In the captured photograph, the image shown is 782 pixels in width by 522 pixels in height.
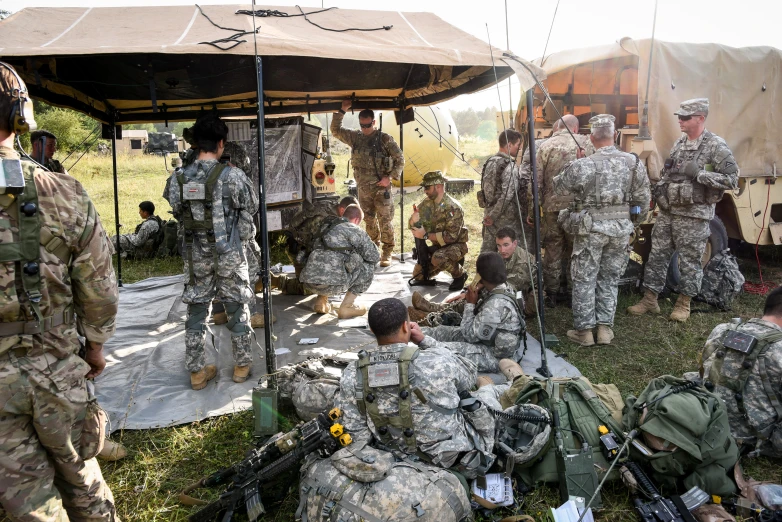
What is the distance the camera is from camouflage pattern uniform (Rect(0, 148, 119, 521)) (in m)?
2.29

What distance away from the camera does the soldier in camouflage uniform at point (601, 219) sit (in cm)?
552

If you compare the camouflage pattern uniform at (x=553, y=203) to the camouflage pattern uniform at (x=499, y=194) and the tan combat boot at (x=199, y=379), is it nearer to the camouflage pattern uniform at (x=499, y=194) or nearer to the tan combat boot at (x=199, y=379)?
the camouflage pattern uniform at (x=499, y=194)

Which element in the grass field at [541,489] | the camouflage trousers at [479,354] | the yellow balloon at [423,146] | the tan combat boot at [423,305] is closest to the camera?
the grass field at [541,489]

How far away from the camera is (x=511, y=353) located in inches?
191

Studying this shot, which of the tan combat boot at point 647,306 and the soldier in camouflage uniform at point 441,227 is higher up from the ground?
the soldier in camouflage uniform at point 441,227

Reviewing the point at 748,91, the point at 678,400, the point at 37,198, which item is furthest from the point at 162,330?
the point at 748,91

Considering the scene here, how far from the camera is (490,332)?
4.68m

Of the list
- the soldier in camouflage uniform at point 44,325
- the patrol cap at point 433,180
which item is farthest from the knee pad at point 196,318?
the patrol cap at point 433,180

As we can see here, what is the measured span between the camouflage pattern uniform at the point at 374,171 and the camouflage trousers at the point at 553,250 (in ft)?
8.21

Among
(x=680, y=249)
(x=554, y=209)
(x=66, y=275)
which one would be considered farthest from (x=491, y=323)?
(x=66, y=275)

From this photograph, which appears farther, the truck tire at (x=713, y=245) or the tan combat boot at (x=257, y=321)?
the truck tire at (x=713, y=245)

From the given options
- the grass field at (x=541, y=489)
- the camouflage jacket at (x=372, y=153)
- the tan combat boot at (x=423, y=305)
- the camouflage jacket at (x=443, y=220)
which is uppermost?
the camouflage jacket at (x=372, y=153)

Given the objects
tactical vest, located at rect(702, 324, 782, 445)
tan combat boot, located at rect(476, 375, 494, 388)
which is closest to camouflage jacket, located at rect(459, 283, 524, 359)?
tan combat boot, located at rect(476, 375, 494, 388)

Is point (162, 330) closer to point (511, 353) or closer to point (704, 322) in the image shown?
point (511, 353)
